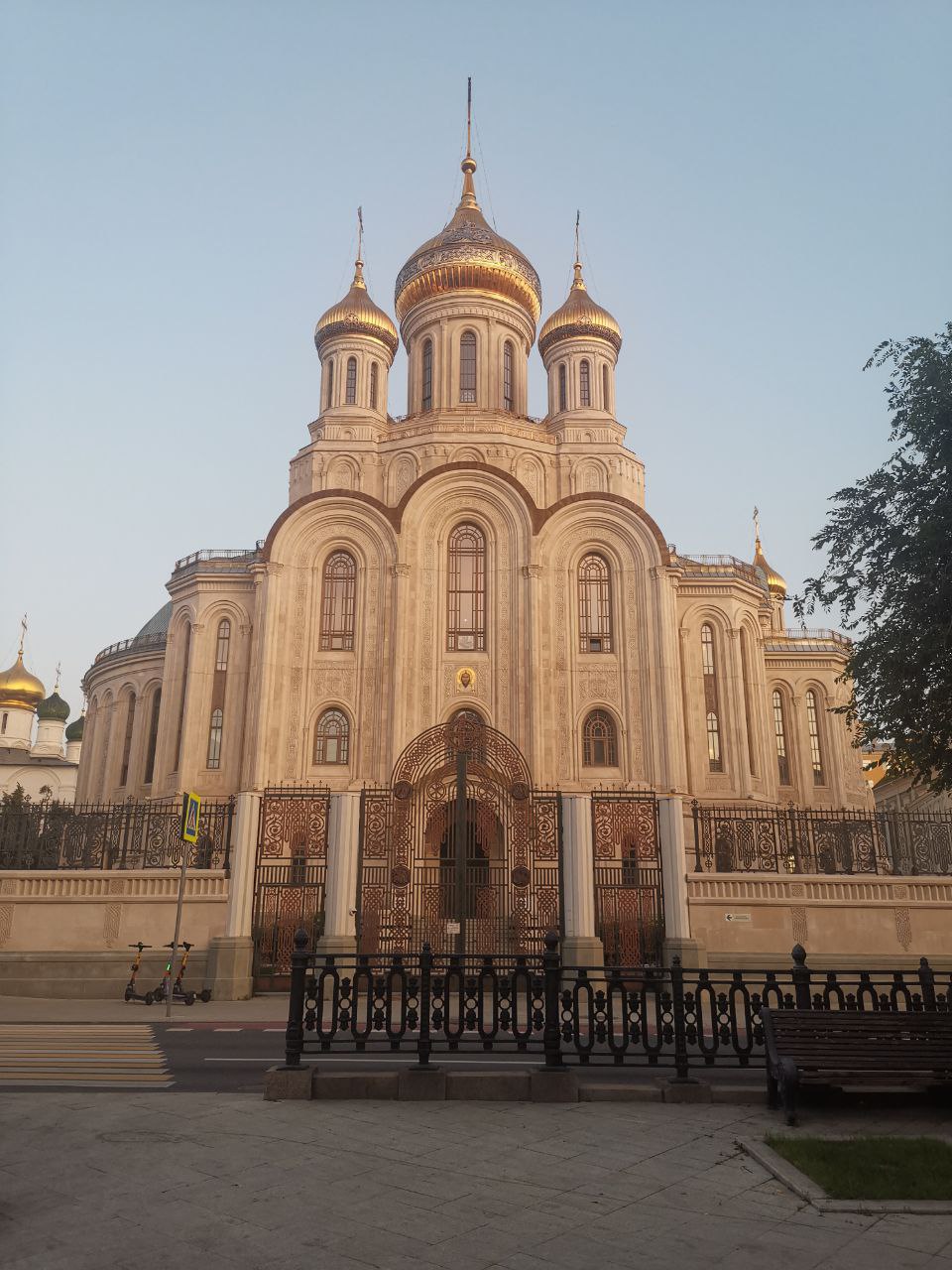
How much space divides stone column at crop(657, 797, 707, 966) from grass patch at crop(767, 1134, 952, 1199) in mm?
9531

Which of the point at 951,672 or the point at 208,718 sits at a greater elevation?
the point at 208,718

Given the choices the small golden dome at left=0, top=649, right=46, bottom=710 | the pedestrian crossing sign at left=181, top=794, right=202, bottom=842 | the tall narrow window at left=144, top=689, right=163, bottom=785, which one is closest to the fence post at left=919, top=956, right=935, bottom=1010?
the pedestrian crossing sign at left=181, top=794, right=202, bottom=842

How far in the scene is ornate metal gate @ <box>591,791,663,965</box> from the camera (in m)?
16.0

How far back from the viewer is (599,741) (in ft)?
87.4

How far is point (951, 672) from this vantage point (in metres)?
11.1

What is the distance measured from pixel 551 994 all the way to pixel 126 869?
10.8m

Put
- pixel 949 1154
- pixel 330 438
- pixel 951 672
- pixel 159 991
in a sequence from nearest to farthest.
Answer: pixel 949 1154 < pixel 951 672 < pixel 159 991 < pixel 330 438

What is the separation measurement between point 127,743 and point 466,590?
14413mm

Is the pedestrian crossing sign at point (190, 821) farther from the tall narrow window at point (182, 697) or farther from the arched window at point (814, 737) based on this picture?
the arched window at point (814, 737)

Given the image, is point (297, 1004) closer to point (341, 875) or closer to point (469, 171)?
point (341, 875)

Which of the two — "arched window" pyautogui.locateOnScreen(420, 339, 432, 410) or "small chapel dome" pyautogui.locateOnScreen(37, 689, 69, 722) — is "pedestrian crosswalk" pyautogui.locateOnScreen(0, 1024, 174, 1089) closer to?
"arched window" pyautogui.locateOnScreen(420, 339, 432, 410)

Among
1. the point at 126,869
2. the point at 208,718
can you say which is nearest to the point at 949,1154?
the point at 126,869

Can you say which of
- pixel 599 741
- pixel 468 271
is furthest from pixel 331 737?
pixel 468 271

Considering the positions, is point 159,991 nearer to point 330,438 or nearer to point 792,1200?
point 792,1200
